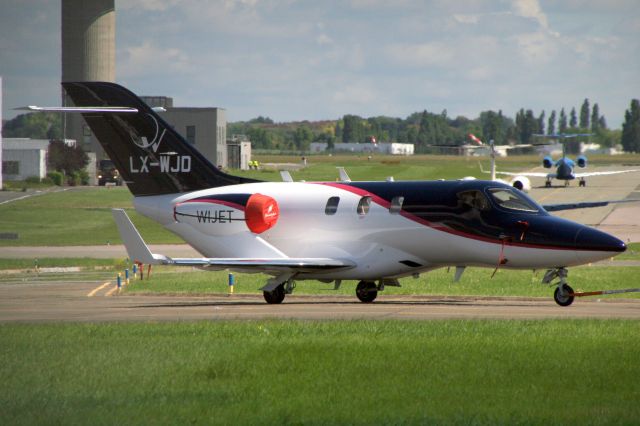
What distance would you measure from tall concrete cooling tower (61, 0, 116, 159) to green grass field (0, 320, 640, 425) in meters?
138

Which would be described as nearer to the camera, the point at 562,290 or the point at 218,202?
the point at 562,290

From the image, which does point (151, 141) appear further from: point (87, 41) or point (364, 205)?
point (87, 41)

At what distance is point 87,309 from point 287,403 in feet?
50.3

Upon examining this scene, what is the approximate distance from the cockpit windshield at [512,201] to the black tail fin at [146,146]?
8.58 metres

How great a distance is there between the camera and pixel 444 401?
625 inches

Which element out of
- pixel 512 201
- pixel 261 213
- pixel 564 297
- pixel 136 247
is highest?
pixel 512 201

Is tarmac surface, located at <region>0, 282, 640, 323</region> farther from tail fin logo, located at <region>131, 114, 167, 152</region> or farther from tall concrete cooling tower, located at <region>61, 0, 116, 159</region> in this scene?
tall concrete cooling tower, located at <region>61, 0, 116, 159</region>

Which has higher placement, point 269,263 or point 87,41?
point 87,41

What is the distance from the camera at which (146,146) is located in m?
35.1

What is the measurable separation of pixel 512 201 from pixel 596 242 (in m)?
2.59

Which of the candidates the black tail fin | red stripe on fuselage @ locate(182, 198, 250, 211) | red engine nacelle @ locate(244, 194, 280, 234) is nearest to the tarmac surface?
red engine nacelle @ locate(244, 194, 280, 234)

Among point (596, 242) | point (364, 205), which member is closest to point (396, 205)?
point (364, 205)

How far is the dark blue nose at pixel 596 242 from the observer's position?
28422 mm

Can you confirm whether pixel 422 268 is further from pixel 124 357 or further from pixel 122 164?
pixel 124 357
